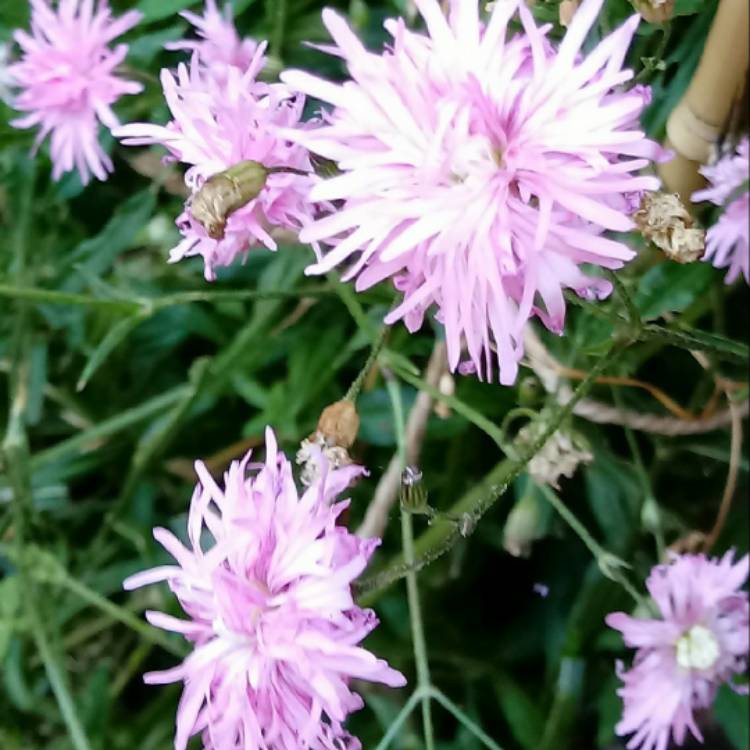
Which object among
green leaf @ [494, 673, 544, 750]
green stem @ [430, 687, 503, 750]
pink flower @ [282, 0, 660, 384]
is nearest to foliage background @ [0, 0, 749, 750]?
green leaf @ [494, 673, 544, 750]

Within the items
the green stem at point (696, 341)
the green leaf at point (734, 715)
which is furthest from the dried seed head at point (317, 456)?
the green leaf at point (734, 715)

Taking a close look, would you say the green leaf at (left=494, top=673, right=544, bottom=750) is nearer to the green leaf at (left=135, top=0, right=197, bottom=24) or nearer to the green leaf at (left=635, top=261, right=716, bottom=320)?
the green leaf at (left=635, top=261, right=716, bottom=320)

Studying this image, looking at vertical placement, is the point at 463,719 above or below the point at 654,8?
below

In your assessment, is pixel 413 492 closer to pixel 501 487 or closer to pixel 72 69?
pixel 501 487

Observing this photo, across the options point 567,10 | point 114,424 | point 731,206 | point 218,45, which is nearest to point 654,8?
point 567,10

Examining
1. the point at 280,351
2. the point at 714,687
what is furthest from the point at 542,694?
the point at 280,351
